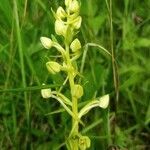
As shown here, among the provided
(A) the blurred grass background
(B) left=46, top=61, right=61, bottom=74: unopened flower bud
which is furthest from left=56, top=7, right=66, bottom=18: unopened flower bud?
(A) the blurred grass background

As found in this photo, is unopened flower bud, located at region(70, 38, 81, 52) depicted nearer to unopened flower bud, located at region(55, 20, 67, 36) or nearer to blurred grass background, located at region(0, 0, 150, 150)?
unopened flower bud, located at region(55, 20, 67, 36)

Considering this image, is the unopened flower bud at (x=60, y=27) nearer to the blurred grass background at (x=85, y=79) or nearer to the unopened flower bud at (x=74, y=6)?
the unopened flower bud at (x=74, y=6)

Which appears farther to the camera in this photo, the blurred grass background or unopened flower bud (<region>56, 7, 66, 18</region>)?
the blurred grass background

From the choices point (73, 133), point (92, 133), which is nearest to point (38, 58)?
point (92, 133)

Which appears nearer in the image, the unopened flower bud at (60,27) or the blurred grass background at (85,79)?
the unopened flower bud at (60,27)

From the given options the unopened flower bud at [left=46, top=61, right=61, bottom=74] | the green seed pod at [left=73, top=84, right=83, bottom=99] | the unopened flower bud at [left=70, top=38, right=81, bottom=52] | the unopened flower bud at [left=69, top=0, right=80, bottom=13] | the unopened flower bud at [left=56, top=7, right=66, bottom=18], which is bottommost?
the green seed pod at [left=73, top=84, right=83, bottom=99]

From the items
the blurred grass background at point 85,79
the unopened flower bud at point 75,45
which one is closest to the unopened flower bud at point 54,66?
the unopened flower bud at point 75,45

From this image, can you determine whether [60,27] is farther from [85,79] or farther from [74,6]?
[85,79]

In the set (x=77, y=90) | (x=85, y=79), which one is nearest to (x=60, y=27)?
(x=77, y=90)
